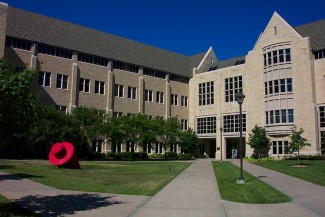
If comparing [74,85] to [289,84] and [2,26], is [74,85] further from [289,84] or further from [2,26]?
[289,84]

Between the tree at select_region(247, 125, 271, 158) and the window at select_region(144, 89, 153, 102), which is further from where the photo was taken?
the window at select_region(144, 89, 153, 102)

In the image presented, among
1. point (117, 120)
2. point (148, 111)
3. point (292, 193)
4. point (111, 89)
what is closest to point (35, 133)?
point (117, 120)

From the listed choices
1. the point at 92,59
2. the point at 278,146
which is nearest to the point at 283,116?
the point at 278,146

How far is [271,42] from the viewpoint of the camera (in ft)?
170

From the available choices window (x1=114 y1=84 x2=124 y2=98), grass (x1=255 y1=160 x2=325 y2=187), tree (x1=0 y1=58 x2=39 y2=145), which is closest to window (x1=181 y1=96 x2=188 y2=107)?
window (x1=114 y1=84 x2=124 y2=98)

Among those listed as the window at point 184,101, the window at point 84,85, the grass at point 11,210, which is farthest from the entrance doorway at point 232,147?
the grass at point 11,210

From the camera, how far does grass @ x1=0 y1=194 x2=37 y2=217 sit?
858cm

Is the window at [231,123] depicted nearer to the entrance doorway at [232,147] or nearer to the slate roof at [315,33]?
the entrance doorway at [232,147]

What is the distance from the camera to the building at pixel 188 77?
46625 millimetres

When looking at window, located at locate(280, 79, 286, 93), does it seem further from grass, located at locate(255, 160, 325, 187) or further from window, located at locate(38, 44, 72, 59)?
window, located at locate(38, 44, 72, 59)

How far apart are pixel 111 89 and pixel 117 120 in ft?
30.8

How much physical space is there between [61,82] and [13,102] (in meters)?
41.7

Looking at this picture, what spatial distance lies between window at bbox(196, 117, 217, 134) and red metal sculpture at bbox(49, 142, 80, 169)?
37927mm

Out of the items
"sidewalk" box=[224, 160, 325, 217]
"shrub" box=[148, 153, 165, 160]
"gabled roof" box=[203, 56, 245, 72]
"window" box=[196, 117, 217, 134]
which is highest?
"gabled roof" box=[203, 56, 245, 72]
